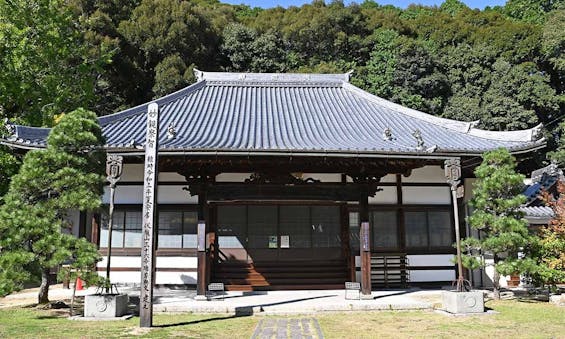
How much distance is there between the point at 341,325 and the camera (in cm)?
831

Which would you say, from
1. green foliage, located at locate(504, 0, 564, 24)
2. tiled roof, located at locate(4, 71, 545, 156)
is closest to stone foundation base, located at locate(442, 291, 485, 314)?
tiled roof, located at locate(4, 71, 545, 156)

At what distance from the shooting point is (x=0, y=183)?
13.9 meters

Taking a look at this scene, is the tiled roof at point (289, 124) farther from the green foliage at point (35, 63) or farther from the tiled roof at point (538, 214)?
the tiled roof at point (538, 214)

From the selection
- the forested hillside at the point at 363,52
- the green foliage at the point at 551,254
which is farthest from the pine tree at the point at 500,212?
the forested hillside at the point at 363,52

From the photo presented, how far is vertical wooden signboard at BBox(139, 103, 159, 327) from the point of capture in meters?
8.03

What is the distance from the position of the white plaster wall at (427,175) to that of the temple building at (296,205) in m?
0.03

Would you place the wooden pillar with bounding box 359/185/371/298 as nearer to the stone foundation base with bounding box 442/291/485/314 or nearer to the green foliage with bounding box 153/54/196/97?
the stone foundation base with bounding box 442/291/485/314

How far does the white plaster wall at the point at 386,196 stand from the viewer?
1376 cm

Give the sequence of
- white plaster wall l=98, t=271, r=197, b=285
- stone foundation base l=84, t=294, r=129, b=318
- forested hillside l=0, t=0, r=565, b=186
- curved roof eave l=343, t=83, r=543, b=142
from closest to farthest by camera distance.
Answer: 1. stone foundation base l=84, t=294, r=129, b=318
2. curved roof eave l=343, t=83, r=543, b=142
3. white plaster wall l=98, t=271, r=197, b=285
4. forested hillside l=0, t=0, r=565, b=186

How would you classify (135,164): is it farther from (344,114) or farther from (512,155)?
(512,155)

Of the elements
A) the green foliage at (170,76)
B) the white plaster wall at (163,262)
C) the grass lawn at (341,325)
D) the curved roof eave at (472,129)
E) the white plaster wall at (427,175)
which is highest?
the green foliage at (170,76)

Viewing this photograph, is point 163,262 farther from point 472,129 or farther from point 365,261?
point 472,129

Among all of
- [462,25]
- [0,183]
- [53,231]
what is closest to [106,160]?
[53,231]

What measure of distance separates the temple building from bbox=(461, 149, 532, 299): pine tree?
31.2 inches
